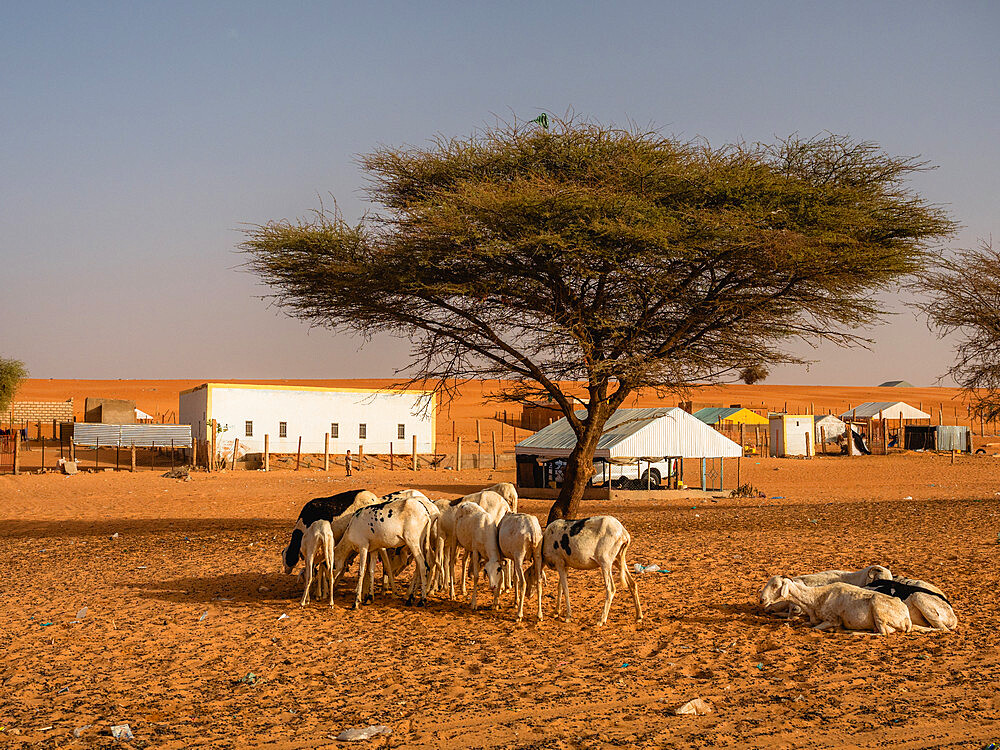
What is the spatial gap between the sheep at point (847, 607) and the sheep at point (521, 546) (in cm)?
266

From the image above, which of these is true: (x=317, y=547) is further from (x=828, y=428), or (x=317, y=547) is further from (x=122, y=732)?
(x=828, y=428)

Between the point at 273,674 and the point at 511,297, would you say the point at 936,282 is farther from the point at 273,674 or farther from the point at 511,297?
the point at 273,674

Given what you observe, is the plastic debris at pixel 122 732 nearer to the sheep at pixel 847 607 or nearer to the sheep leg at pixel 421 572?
the sheep leg at pixel 421 572

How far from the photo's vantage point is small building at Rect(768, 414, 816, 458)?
181 ft

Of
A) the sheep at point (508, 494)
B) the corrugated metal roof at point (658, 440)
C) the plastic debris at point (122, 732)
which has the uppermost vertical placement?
the corrugated metal roof at point (658, 440)

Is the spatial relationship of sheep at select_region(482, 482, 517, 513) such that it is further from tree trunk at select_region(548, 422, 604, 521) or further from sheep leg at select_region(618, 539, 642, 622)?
tree trunk at select_region(548, 422, 604, 521)

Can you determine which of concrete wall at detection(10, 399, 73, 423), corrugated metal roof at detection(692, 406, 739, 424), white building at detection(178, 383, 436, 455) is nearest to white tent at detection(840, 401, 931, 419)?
corrugated metal roof at detection(692, 406, 739, 424)

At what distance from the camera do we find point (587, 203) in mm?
15344

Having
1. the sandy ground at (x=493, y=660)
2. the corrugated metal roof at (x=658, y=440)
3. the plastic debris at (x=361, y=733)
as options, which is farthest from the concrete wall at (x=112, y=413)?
the plastic debris at (x=361, y=733)

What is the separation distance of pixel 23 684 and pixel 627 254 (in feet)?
36.6

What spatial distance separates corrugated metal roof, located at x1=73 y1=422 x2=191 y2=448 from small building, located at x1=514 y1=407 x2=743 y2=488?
20.3 meters

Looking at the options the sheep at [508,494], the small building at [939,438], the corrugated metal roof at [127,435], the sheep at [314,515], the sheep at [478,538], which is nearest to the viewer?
the sheep at [478,538]

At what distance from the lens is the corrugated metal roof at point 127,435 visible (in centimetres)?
4391

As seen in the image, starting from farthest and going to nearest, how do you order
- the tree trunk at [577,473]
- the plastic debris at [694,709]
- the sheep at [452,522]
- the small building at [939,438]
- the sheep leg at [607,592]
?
1. the small building at [939,438]
2. the tree trunk at [577,473]
3. the sheep at [452,522]
4. the sheep leg at [607,592]
5. the plastic debris at [694,709]
